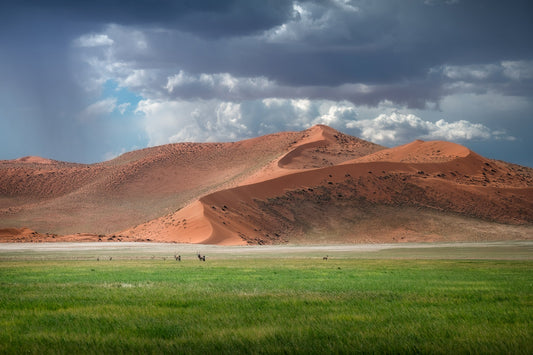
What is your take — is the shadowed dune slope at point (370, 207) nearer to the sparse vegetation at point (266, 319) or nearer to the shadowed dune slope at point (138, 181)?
the shadowed dune slope at point (138, 181)

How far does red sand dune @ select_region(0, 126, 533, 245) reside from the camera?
91.6 m

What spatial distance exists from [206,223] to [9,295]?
2707 inches

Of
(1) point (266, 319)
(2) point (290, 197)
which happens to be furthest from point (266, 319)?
(2) point (290, 197)

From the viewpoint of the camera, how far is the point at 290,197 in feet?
334

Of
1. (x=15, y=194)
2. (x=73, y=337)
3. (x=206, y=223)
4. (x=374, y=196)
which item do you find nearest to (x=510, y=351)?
(x=73, y=337)

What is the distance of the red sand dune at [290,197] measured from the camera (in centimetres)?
9156

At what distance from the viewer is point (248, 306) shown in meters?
14.7

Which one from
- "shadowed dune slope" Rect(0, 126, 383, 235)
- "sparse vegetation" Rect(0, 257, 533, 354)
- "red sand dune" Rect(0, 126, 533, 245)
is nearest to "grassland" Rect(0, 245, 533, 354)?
"sparse vegetation" Rect(0, 257, 533, 354)

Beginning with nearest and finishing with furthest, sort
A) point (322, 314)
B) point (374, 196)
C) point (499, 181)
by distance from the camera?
point (322, 314) → point (374, 196) → point (499, 181)

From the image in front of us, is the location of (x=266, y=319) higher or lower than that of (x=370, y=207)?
lower

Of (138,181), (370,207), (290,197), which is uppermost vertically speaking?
(138,181)

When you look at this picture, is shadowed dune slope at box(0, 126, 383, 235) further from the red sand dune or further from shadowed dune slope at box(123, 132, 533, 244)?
shadowed dune slope at box(123, 132, 533, 244)

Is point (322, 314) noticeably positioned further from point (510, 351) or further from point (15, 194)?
point (15, 194)

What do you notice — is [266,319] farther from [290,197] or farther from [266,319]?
[290,197]
